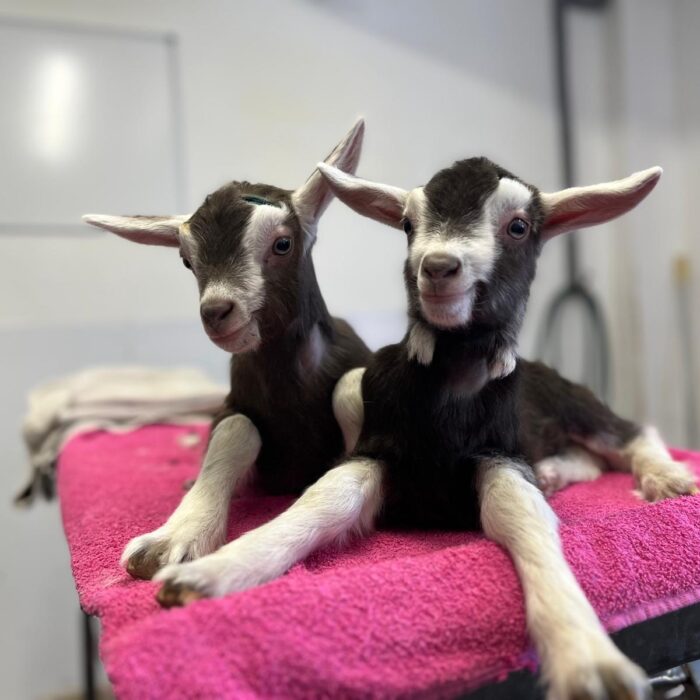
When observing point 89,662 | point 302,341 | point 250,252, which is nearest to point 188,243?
point 250,252

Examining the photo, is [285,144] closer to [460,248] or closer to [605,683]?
[460,248]

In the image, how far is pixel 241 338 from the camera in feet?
2.63

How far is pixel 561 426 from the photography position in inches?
44.1

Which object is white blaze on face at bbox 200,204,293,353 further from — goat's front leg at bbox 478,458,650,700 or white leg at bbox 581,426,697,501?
white leg at bbox 581,426,697,501

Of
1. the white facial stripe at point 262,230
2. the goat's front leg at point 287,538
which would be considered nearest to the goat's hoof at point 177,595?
the goat's front leg at point 287,538

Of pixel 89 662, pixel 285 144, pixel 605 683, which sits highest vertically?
pixel 285 144

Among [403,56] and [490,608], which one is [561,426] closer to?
[490,608]

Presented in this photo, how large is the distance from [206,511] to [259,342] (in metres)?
0.21

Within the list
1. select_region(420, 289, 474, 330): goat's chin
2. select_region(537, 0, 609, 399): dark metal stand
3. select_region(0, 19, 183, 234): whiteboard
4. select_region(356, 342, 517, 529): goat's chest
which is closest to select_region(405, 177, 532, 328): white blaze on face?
select_region(420, 289, 474, 330): goat's chin

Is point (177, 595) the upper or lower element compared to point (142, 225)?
lower

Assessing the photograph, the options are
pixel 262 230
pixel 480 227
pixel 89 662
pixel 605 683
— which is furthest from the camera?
pixel 89 662

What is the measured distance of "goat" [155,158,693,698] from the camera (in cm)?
66

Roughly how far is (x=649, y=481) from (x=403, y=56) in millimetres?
2165

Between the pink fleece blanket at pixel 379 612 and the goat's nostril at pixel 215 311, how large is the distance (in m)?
0.27
